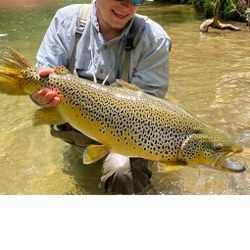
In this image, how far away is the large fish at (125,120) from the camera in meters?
2.91

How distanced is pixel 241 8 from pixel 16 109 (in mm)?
11217

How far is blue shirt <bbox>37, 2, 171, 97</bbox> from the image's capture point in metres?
3.72

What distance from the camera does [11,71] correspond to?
10.0 ft

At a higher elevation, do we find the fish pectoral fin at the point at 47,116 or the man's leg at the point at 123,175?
the fish pectoral fin at the point at 47,116

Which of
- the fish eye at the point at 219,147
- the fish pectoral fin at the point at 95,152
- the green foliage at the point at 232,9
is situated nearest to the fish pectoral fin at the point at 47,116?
the fish pectoral fin at the point at 95,152

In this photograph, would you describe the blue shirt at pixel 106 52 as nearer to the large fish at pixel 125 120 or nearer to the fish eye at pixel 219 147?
the large fish at pixel 125 120

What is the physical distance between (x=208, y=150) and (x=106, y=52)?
135 centimetres

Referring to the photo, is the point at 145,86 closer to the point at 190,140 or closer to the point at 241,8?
the point at 190,140

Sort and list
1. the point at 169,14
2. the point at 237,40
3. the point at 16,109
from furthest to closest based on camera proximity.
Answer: the point at 169,14 → the point at 237,40 → the point at 16,109

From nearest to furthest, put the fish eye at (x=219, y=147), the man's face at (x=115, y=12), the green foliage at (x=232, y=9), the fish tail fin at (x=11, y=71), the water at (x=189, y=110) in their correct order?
the fish eye at (x=219, y=147)
the fish tail fin at (x=11, y=71)
the man's face at (x=115, y=12)
the water at (x=189, y=110)
the green foliage at (x=232, y=9)

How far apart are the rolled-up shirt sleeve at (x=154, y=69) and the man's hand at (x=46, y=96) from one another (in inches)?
33.3

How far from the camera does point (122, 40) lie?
375cm
